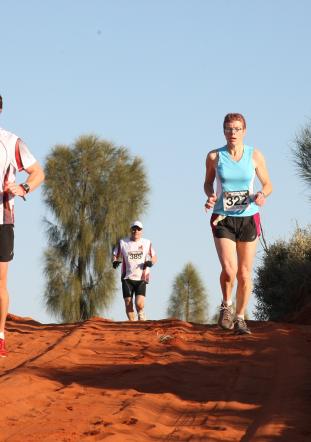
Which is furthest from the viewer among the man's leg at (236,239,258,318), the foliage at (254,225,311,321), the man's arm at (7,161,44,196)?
the foliage at (254,225,311,321)

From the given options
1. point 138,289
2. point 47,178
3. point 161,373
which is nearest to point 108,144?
point 47,178

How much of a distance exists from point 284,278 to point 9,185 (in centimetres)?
1489

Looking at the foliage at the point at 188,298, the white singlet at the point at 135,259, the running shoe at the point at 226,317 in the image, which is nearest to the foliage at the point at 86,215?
the foliage at the point at 188,298

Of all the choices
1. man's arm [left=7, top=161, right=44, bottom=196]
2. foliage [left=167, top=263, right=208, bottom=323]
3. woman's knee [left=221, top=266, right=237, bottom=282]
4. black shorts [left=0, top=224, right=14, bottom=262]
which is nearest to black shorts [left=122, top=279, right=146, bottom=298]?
woman's knee [left=221, top=266, right=237, bottom=282]

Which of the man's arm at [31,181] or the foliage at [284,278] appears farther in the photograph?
the foliage at [284,278]

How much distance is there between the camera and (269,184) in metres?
12.0

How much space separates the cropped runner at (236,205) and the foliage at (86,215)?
2783 centimetres

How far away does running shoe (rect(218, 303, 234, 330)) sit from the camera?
1200 cm

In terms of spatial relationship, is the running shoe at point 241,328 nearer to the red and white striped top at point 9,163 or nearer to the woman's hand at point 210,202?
the woman's hand at point 210,202

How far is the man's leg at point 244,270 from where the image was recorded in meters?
11.9

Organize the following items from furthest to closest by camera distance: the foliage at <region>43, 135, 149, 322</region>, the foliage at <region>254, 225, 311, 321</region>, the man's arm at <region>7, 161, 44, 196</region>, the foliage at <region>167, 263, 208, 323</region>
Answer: the foliage at <region>167, 263, 208, 323</region> < the foliage at <region>43, 135, 149, 322</region> < the foliage at <region>254, 225, 311, 321</region> < the man's arm at <region>7, 161, 44, 196</region>

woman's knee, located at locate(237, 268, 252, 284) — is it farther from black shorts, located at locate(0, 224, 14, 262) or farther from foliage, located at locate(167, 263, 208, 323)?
foliage, located at locate(167, 263, 208, 323)

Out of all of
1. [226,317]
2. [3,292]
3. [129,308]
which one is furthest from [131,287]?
[3,292]

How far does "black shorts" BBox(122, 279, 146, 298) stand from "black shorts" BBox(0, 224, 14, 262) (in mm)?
9300
